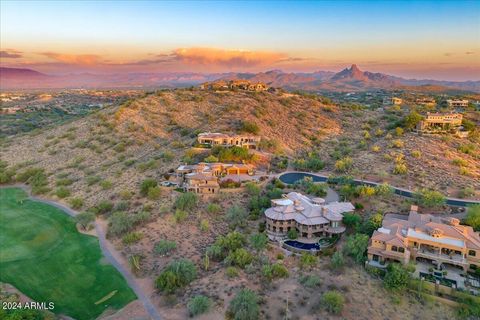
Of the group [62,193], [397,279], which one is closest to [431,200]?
[397,279]

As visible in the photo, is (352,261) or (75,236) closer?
(352,261)

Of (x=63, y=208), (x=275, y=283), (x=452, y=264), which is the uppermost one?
(x=452, y=264)

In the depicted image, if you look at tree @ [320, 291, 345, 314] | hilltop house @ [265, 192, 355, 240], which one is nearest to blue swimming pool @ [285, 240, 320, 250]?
hilltop house @ [265, 192, 355, 240]

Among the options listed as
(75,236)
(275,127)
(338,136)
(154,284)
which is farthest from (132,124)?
(154,284)

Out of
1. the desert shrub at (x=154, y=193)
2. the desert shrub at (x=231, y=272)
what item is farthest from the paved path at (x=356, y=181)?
the desert shrub at (x=231, y=272)

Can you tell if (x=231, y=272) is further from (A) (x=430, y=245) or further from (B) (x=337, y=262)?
(A) (x=430, y=245)

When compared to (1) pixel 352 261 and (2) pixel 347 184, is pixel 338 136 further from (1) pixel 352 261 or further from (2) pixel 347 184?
(1) pixel 352 261

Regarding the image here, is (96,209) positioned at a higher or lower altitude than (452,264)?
lower
